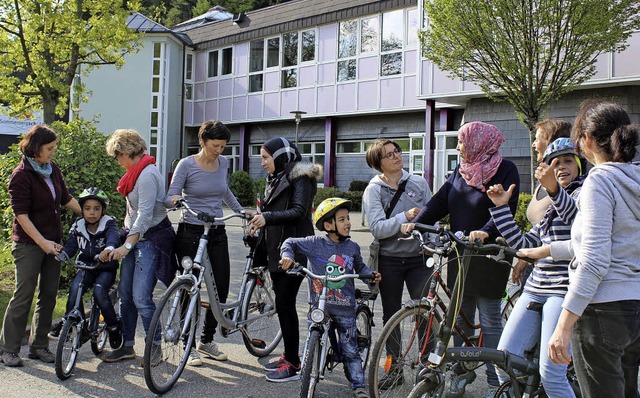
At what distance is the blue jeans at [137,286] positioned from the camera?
18.2 feet

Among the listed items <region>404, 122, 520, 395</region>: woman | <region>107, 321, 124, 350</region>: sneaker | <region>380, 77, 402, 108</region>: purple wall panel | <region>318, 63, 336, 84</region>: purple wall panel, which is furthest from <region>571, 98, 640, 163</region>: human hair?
<region>318, 63, 336, 84</region>: purple wall panel

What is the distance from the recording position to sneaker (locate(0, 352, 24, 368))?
5.39 meters

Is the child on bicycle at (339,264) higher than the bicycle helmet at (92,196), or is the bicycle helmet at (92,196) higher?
the bicycle helmet at (92,196)

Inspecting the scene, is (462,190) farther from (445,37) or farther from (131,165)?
(445,37)

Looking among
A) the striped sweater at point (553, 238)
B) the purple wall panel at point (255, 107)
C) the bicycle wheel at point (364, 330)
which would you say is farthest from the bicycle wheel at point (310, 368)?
the purple wall panel at point (255, 107)

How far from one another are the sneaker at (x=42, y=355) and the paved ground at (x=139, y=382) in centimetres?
5

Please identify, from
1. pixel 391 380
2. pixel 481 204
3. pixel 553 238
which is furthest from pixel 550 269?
pixel 391 380

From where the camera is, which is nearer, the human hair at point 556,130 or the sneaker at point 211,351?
the human hair at point 556,130

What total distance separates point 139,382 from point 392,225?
2.21 meters

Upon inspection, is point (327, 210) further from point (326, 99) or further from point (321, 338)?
point (326, 99)

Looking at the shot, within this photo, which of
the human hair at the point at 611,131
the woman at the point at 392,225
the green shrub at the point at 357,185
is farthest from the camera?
the green shrub at the point at 357,185

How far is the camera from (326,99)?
27.2 metres

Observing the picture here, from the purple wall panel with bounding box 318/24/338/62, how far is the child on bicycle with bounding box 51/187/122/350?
72.7ft

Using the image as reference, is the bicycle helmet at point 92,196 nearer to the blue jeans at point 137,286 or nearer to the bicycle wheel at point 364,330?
the blue jeans at point 137,286
